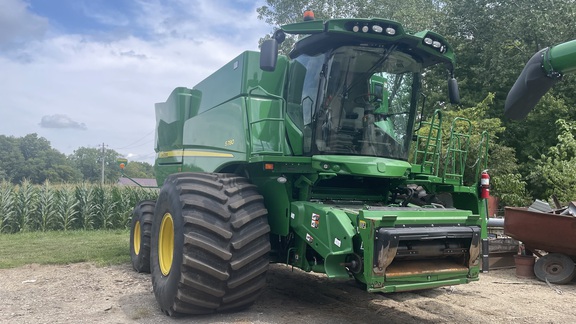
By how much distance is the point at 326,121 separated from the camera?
17.0 feet

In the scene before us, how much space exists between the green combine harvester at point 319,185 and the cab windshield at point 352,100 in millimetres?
15

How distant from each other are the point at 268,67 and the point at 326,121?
3.02 feet

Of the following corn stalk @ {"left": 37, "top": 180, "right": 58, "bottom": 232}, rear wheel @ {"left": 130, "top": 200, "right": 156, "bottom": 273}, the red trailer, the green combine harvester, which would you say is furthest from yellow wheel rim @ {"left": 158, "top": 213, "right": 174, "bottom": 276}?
corn stalk @ {"left": 37, "top": 180, "right": 58, "bottom": 232}

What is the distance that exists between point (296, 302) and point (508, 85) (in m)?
16.2

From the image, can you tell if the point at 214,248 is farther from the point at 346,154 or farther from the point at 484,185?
the point at 484,185

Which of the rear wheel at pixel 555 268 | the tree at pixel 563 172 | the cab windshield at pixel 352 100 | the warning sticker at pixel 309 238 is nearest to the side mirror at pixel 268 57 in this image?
the cab windshield at pixel 352 100

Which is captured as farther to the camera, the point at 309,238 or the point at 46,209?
the point at 46,209

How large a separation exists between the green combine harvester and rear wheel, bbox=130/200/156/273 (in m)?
1.88

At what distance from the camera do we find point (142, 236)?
7.46 metres

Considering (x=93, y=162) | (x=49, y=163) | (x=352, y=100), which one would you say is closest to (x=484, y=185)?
(x=352, y=100)

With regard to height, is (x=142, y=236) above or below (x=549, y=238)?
below

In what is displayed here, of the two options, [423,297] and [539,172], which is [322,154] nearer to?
[423,297]

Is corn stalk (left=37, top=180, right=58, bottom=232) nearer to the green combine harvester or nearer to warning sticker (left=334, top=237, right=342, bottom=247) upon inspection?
the green combine harvester

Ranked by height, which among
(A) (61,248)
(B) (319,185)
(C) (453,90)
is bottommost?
(A) (61,248)
